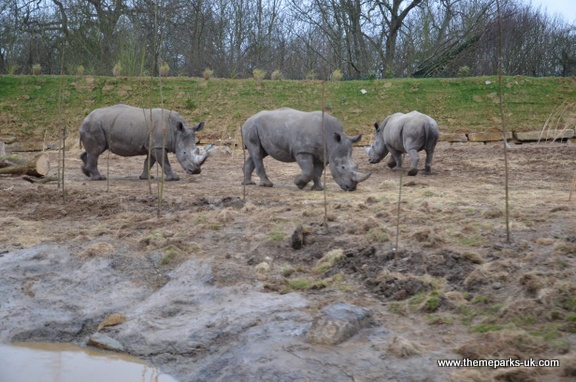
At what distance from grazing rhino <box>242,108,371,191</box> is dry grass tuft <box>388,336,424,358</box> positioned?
21.9 ft

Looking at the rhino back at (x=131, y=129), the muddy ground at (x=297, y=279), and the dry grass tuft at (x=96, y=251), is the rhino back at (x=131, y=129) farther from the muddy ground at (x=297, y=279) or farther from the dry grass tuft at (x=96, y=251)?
the dry grass tuft at (x=96, y=251)

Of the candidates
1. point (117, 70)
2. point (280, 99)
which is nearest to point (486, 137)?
point (280, 99)

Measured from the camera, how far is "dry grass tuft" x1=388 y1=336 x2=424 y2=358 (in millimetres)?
3979

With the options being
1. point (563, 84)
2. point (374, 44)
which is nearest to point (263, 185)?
point (563, 84)

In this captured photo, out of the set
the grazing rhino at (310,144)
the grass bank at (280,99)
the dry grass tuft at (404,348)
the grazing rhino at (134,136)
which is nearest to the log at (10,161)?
the grazing rhino at (134,136)

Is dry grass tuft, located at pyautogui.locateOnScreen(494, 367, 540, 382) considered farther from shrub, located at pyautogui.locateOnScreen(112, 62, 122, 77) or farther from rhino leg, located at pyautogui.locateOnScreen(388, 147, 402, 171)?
shrub, located at pyautogui.locateOnScreen(112, 62, 122, 77)

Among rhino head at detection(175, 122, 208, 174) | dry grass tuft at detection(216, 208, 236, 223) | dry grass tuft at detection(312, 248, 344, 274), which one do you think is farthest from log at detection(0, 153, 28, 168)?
dry grass tuft at detection(312, 248, 344, 274)

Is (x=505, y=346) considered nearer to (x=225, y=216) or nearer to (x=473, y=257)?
(x=473, y=257)

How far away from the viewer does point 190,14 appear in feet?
108

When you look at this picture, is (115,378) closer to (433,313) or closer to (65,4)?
(433,313)

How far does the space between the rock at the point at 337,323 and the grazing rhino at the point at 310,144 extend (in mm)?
6166

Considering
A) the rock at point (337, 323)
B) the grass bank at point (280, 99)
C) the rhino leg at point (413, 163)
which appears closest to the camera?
the rock at point (337, 323)

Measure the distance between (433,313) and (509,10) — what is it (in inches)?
1191

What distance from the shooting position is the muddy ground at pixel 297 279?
4.07 m
